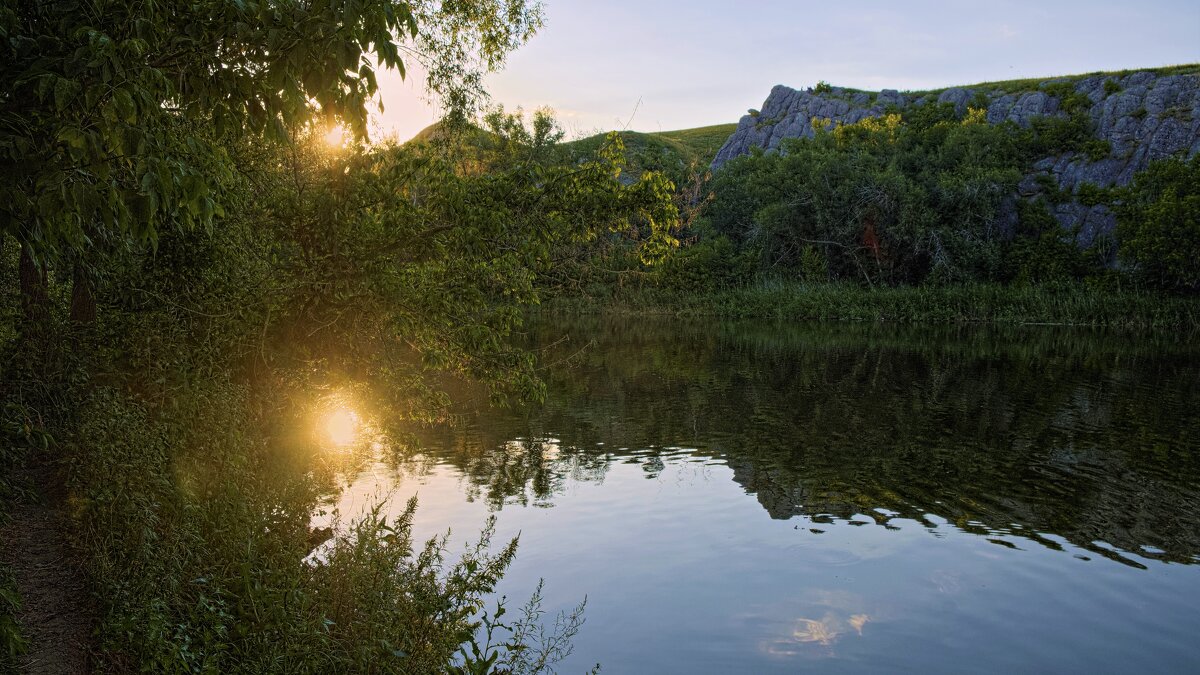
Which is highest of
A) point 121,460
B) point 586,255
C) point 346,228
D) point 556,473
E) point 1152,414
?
point 346,228

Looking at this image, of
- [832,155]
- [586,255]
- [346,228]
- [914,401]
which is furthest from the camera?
[832,155]

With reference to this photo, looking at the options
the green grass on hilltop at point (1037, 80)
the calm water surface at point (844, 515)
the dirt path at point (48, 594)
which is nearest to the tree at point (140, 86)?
the dirt path at point (48, 594)

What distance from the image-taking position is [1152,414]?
25.7 m

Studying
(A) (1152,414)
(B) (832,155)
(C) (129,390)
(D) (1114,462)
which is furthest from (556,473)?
(B) (832,155)

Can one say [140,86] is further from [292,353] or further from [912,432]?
[912,432]

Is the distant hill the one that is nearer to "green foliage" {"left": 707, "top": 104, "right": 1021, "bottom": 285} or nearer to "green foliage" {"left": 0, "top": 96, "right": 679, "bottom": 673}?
"green foliage" {"left": 707, "top": 104, "right": 1021, "bottom": 285}

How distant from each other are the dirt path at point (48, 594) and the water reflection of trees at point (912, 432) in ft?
25.3

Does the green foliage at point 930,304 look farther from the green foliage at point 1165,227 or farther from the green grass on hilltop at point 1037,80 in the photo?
the green grass on hilltop at point 1037,80

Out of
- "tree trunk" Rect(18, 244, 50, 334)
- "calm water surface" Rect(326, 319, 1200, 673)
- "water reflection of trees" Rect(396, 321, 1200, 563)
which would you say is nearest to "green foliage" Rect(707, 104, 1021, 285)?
"water reflection of trees" Rect(396, 321, 1200, 563)

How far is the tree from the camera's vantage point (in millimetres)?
5078

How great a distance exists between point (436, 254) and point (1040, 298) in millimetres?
55468

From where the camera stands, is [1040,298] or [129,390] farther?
[1040,298]

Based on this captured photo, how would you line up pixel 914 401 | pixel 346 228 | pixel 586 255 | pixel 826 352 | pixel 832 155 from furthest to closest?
1. pixel 832 155
2. pixel 826 352
3. pixel 914 401
4. pixel 586 255
5. pixel 346 228

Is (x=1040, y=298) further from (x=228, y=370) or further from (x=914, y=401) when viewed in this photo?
(x=228, y=370)
